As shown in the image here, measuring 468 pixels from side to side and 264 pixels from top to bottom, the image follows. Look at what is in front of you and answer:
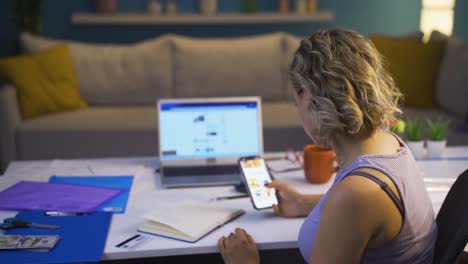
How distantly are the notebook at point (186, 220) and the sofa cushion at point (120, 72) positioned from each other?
2560mm

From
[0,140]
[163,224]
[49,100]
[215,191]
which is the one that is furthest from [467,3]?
[163,224]

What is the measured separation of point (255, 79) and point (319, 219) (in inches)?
117

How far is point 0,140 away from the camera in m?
3.64

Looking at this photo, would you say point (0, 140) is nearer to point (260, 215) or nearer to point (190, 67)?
point (190, 67)

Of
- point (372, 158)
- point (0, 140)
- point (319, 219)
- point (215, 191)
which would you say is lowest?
point (0, 140)

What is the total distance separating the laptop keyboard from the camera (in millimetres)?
2072

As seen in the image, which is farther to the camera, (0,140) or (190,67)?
(190,67)

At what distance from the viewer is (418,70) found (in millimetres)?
4055

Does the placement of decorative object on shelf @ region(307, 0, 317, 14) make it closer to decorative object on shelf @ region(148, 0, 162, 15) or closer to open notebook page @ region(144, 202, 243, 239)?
decorative object on shelf @ region(148, 0, 162, 15)

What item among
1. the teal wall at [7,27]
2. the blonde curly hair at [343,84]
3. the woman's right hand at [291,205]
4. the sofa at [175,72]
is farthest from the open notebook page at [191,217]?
the teal wall at [7,27]

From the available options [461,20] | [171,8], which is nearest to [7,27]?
[171,8]

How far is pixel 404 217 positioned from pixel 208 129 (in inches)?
37.4

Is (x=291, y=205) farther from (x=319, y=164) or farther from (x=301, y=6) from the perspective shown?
(x=301, y=6)

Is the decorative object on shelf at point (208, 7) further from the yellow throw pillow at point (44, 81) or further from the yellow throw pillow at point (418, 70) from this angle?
the yellow throw pillow at point (418, 70)
